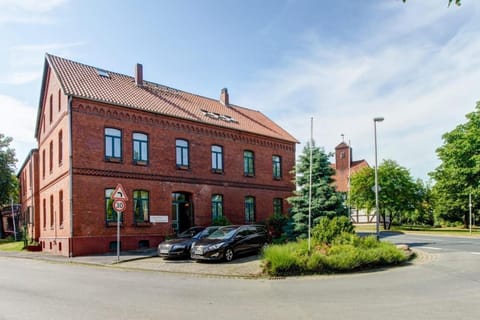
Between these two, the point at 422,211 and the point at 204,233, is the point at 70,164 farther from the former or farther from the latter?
the point at 422,211

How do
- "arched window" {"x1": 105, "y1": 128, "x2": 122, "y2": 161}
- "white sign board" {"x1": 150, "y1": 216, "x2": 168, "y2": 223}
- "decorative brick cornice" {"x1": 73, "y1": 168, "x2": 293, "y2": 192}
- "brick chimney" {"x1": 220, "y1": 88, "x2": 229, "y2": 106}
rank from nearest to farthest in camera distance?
"decorative brick cornice" {"x1": 73, "y1": 168, "x2": 293, "y2": 192}, "arched window" {"x1": 105, "y1": 128, "x2": 122, "y2": 161}, "white sign board" {"x1": 150, "y1": 216, "x2": 168, "y2": 223}, "brick chimney" {"x1": 220, "y1": 88, "x2": 229, "y2": 106}

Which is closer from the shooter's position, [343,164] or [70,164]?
[70,164]

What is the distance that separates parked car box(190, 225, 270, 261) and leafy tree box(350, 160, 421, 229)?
2622 centimetres

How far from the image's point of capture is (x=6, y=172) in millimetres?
47000

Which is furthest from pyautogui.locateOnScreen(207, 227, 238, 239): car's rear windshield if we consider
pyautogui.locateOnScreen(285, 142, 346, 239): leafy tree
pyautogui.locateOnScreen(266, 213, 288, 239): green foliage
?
pyautogui.locateOnScreen(266, 213, 288, 239): green foliage

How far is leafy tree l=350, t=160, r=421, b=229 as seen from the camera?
42312mm

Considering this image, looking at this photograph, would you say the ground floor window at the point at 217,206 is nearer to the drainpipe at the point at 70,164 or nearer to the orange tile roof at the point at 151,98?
the orange tile roof at the point at 151,98

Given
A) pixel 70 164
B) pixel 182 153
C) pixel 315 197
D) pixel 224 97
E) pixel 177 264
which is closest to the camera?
pixel 177 264

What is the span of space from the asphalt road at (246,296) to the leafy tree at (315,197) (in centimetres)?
862

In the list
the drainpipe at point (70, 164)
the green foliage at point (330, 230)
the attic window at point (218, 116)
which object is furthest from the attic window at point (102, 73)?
the green foliage at point (330, 230)

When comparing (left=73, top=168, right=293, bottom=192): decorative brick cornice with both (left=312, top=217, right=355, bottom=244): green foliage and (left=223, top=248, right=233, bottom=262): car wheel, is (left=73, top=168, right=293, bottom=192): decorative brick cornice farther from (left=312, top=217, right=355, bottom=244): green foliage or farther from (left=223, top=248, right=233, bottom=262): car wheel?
(left=312, top=217, right=355, bottom=244): green foliage

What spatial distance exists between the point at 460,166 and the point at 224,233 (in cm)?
3513

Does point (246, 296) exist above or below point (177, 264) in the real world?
above

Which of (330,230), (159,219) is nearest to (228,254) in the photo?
(330,230)
